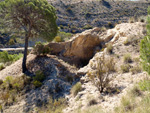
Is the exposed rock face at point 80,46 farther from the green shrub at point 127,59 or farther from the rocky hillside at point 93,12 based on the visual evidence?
the rocky hillside at point 93,12

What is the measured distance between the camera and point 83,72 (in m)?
8.63

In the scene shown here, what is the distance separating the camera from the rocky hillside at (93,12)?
29.6 m

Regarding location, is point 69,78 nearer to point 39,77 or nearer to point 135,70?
point 39,77

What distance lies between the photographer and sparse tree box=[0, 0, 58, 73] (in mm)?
9562

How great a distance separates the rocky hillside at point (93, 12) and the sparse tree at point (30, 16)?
1824 centimetres

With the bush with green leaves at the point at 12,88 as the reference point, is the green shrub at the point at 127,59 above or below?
above

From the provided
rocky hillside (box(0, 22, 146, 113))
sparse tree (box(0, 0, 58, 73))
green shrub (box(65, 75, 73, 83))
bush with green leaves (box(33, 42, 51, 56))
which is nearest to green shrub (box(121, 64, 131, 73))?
rocky hillside (box(0, 22, 146, 113))

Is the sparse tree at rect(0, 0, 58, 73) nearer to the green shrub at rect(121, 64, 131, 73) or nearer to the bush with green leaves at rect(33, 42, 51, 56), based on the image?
the bush with green leaves at rect(33, 42, 51, 56)

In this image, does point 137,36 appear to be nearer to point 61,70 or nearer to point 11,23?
point 61,70

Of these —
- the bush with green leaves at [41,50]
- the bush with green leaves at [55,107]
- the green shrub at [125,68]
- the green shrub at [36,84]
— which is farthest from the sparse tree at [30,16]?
the green shrub at [125,68]

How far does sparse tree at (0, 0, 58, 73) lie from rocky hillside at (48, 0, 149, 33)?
718 inches

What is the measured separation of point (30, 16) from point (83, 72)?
5327 millimetres

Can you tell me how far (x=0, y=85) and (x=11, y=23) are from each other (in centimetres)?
441

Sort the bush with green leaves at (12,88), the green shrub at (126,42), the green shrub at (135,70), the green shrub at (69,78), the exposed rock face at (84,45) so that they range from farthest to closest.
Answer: the exposed rock face at (84,45)
the green shrub at (126,42)
the green shrub at (69,78)
the bush with green leaves at (12,88)
the green shrub at (135,70)
